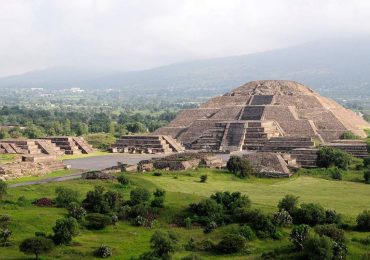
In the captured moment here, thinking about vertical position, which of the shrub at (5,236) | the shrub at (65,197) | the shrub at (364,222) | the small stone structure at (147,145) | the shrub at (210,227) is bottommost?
the small stone structure at (147,145)

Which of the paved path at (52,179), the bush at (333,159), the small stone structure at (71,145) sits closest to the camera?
the paved path at (52,179)

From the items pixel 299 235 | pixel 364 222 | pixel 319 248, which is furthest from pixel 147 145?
pixel 319 248

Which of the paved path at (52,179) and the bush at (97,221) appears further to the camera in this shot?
the paved path at (52,179)

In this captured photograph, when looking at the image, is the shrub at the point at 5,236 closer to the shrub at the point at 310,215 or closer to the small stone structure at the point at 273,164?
the shrub at the point at 310,215

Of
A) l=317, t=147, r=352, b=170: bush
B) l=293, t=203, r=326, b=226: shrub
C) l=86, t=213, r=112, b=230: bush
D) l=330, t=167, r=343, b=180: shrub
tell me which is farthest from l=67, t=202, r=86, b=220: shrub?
l=317, t=147, r=352, b=170: bush

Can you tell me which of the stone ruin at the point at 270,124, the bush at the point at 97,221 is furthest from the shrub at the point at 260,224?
the stone ruin at the point at 270,124
